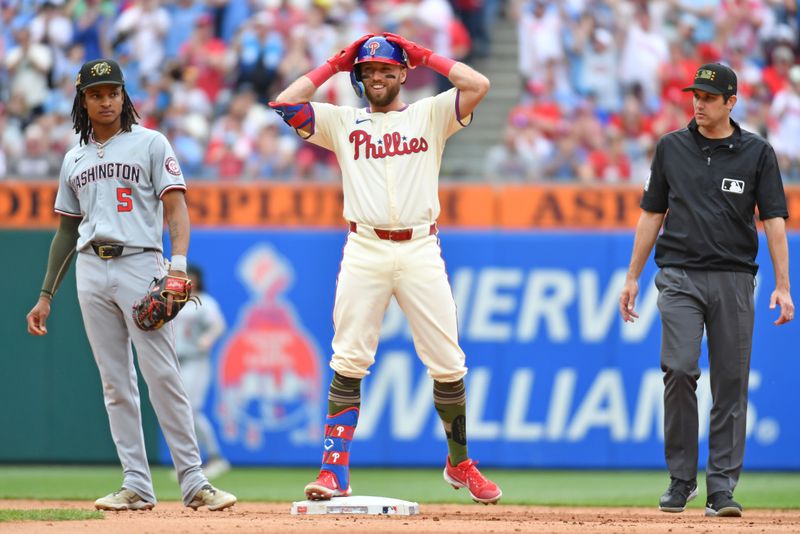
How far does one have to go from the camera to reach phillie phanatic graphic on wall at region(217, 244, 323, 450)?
12055 mm

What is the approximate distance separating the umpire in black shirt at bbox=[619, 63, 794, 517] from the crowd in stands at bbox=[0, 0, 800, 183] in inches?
226

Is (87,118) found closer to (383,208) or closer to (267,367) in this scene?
(383,208)

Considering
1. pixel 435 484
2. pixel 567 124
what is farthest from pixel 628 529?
pixel 567 124

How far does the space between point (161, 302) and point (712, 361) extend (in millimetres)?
2837

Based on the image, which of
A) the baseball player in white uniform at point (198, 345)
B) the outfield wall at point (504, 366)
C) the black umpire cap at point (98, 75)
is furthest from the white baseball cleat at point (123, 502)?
the outfield wall at point (504, 366)

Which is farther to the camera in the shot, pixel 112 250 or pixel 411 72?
pixel 411 72

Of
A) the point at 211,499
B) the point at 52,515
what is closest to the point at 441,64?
the point at 211,499

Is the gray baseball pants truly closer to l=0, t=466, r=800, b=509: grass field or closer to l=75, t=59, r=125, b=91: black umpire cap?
l=75, t=59, r=125, b=91: black umpire cap

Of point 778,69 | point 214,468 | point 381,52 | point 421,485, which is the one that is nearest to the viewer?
point 381,52

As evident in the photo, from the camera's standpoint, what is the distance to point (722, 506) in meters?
7.15

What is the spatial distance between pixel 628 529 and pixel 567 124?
26.7 ft

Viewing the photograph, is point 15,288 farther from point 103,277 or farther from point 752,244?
point 752,244

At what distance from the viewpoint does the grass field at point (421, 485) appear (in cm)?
959

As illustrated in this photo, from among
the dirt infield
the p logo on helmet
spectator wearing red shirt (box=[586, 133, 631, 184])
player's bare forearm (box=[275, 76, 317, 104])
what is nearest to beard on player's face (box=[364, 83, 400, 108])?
the p logo on helmet
